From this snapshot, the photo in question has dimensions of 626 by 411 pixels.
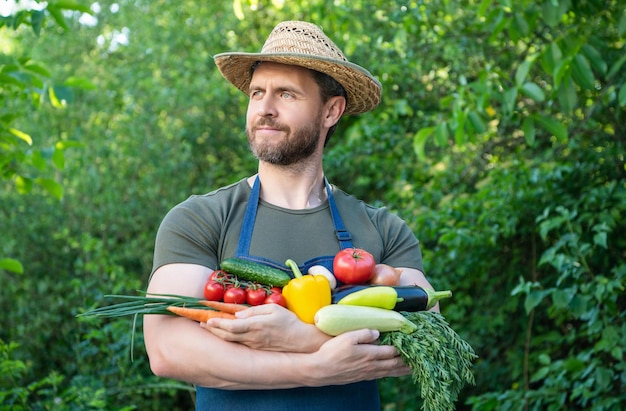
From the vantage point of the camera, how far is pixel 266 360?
90.5 inches

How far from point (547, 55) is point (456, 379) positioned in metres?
2.32

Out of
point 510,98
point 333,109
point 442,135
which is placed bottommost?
point 333,109

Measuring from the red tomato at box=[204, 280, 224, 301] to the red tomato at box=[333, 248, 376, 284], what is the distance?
36 centimetres

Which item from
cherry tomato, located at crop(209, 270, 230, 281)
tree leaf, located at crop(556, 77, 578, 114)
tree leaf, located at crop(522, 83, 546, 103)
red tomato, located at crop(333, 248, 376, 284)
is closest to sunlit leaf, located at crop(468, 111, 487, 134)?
tree leaf, located at crop(522, 83, 546, 103)

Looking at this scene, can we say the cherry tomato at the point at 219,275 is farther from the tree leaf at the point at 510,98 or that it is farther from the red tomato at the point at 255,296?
the tree leaf at the point at 510,98

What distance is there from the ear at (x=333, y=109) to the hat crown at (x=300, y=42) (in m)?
0.15

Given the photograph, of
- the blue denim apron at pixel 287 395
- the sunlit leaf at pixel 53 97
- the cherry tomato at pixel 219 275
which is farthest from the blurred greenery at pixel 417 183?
the cherry tomato at pixel 219 275

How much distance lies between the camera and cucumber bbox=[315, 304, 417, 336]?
228cm

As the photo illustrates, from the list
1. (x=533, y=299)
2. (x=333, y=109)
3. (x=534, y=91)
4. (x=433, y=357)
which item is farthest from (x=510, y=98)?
(x=433, y=357)

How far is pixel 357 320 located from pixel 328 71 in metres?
0.98

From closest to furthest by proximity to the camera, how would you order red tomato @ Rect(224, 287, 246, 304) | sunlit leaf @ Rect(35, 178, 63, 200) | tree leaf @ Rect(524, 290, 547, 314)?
red tomato @ Rect(224, 287, 246, 304) → sunlit leaf @ Rect(35, 178, 63, 200) → tree leaf @ Rect(524, 290, 547, 314)

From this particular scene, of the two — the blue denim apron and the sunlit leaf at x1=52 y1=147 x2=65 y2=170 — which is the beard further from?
the sunlit leaf at x1=52 y1=147 x2=65 y2=170

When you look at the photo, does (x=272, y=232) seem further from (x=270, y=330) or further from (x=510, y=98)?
(x=510, y=98)

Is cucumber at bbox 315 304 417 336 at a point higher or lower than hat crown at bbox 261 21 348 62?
lower
